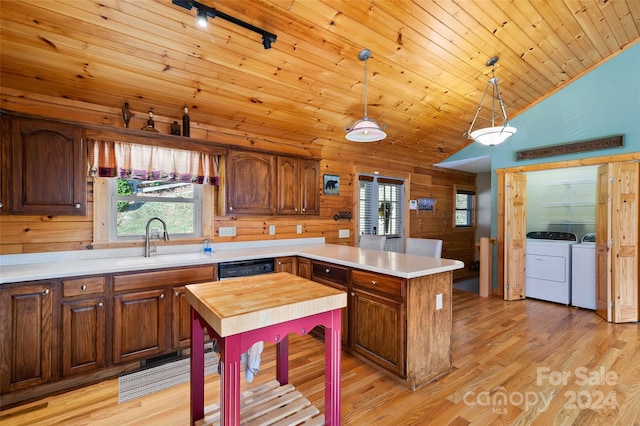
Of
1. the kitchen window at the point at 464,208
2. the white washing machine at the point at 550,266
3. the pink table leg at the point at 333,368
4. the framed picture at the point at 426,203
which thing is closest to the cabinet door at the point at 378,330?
the pink table leg at the point at 333,368

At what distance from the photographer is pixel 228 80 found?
2.73m

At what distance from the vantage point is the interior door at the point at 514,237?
4.54 metres

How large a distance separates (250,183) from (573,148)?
4.50 m

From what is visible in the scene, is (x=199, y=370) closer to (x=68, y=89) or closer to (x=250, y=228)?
(x=250, y=228)

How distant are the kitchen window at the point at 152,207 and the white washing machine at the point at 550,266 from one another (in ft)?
16.4

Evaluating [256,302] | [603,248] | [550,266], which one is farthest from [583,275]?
[256,302]

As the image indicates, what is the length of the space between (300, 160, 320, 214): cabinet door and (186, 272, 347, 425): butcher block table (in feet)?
6.42

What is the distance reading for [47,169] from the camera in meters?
2.25

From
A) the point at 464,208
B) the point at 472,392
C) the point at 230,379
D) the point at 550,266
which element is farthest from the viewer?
the point at 464,208

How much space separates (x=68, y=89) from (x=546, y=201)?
6.85 metres

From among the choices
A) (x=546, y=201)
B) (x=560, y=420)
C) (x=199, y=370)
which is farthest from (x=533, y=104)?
(x=199, y=370)

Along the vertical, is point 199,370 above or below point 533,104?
below

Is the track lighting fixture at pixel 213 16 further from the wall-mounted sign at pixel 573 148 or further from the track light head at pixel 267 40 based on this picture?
the wall-mounted sign at pixel 573 148

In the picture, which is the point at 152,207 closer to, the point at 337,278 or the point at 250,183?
the point at 250,183
